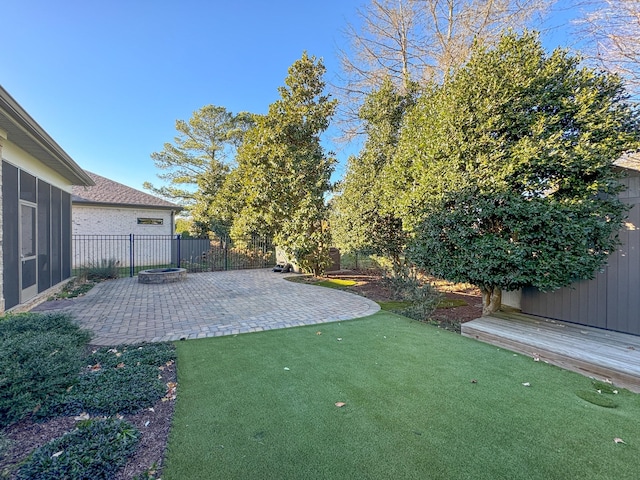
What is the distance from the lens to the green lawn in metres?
1.94

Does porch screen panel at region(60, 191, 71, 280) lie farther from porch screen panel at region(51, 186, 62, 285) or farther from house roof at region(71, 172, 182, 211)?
house roof at region(71, 172, 182, 211)

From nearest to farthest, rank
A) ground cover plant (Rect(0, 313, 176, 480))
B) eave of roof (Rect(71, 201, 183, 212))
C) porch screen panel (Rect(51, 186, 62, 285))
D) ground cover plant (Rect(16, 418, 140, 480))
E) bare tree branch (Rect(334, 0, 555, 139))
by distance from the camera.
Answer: ground cover plant (Rect(16, 418, 140, 480)), ground cover plant (Rect(0, 313, 176, 480)), porch screen panel (Rect(51, 186, 62, 285)), bare tree branch (Rect(334, 0, 555, 139)), eave of roof (Rect(71, 201, 183, 212))

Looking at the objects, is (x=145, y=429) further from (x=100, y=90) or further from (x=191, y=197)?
(x=191, y=197)

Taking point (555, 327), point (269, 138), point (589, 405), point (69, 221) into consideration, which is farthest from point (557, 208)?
point (69, 221)

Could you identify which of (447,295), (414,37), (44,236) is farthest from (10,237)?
(414,37)

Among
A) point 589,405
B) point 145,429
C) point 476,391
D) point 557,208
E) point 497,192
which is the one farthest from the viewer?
point 497,192

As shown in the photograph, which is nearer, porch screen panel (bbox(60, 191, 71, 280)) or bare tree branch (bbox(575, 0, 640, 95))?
bare tree branch (bbox(575, 0, 640, 95))

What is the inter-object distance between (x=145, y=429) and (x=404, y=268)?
686 centimetres

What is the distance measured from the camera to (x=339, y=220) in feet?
29.4

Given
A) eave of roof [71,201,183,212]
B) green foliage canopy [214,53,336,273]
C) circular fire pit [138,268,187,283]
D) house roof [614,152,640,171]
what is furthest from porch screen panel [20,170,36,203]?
house roof [614,152,640,171]

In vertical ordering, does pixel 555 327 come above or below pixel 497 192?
below

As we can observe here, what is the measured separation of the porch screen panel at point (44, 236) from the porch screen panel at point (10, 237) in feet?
5.08

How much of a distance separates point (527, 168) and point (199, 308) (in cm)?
660

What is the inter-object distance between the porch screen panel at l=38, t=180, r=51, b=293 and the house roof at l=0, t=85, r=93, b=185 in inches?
26.3
